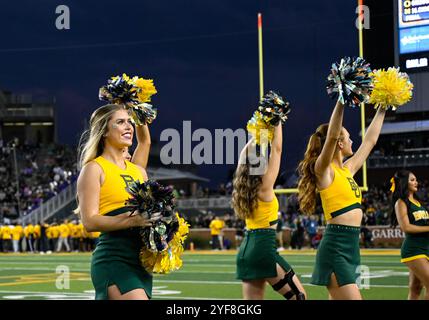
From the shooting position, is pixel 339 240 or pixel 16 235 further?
pixel 16 235

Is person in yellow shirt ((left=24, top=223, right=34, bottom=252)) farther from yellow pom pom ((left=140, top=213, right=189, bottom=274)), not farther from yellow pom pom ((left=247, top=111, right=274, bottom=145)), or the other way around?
yellow pom pom ((left=140, top=213, right=189, bottom=274))

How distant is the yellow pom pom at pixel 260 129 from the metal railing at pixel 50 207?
25268 mm

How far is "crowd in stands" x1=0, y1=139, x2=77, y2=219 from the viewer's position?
3084 centimetres

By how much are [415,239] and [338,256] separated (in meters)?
2.26

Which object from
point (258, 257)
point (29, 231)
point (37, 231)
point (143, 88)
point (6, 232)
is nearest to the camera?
point (143, 88)

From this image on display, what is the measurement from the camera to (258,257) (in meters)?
5.01

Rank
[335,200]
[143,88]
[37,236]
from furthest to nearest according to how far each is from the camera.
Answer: [37,236], [335,200], [143,88]

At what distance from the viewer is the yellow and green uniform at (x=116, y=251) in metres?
3.42

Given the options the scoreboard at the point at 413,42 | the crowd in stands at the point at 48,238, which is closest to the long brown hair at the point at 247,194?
the scoreboard at the point at 413,42

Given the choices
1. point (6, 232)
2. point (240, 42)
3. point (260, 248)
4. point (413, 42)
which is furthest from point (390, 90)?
point (6, 232)

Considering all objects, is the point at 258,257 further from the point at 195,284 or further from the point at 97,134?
the point at 195,284

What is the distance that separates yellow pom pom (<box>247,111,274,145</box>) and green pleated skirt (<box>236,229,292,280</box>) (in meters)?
0.59

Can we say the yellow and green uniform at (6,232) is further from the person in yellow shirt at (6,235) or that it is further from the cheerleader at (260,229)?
the cheerleader at (260,229)

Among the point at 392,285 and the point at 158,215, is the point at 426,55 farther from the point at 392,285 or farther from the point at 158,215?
the point at 158,215
